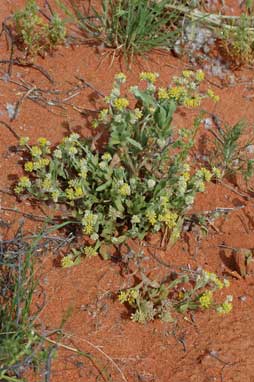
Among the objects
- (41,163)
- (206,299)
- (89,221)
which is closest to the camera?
(206,299)

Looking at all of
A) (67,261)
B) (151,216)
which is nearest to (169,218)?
(151,216)

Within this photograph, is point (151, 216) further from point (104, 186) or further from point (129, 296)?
point (129, 296)

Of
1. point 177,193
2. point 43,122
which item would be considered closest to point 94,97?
point 43,122

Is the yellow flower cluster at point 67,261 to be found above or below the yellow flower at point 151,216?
below

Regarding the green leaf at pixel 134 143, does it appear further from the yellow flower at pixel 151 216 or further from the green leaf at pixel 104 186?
the yellow flower at pixel 151 216

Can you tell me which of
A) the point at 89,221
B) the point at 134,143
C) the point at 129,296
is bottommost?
the point at 129,296

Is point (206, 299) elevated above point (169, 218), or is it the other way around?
point (169, 218)

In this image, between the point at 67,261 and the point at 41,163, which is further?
the point at 41,163

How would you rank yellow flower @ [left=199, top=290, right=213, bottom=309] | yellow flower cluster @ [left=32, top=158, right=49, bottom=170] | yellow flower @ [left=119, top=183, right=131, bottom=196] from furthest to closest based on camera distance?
yellow flower cluster @ [left=32, top=158, right=49, bottom=170], yellow flower @ [left=119, top=183, right=131, bottom=196], yellow flower @ [left=199, top=290, right=213, bottom=309]

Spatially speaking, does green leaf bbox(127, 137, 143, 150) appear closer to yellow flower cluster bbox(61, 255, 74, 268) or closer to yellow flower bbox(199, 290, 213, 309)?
yellow flower cluster bbox(61, 255, 74, 268)

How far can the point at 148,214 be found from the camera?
296 cm

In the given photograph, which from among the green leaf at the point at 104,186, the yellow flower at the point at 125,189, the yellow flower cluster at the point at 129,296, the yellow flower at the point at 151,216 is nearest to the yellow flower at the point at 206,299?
the yellow flower cluster at the point at 129,296

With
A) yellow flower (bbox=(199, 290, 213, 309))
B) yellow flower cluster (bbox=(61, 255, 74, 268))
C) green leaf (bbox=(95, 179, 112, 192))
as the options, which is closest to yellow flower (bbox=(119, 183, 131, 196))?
green leaf (bbox=(95, 179, 112, 192))

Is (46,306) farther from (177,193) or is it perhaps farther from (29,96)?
(29,96)
